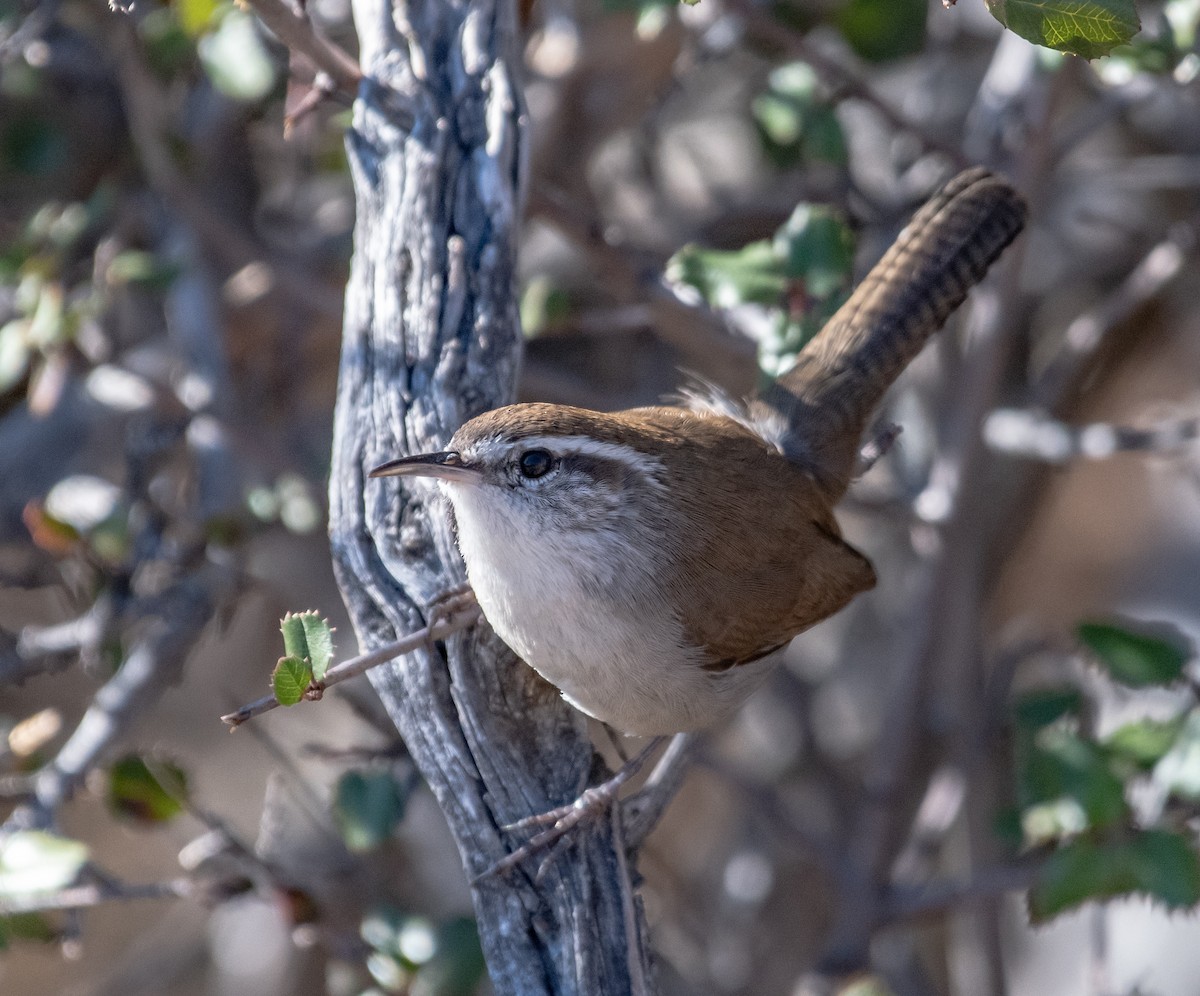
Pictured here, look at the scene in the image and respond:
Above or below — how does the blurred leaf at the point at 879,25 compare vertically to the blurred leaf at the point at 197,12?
below

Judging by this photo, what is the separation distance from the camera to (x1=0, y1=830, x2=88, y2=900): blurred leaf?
2.63 meters

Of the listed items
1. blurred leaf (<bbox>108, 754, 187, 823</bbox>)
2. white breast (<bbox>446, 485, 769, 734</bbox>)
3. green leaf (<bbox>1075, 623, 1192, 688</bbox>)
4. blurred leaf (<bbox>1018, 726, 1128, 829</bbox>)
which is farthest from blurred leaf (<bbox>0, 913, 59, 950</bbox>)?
green leaf (<bbox>1075, 623, 1192, 688</bbox>)

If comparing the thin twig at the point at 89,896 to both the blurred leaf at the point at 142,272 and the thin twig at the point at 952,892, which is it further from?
the thin twig at the point at 952,892

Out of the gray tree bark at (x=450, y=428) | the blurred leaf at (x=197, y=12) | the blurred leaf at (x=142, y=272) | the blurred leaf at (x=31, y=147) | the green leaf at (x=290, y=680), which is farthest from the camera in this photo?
the blurred leaf at (x=31, y=147)

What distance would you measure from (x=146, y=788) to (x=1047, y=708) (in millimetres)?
2309

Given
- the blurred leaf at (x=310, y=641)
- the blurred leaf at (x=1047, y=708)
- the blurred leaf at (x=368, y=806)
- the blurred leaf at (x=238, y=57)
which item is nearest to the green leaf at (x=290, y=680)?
the blurred leaf at (x=310, y=641)

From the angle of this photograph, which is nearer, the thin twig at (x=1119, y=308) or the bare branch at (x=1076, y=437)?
the bare branch at (x=1076, y=437)

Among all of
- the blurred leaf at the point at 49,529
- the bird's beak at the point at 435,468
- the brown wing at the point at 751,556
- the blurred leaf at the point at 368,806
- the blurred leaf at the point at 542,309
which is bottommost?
the blurred leaf at the point at 368,806

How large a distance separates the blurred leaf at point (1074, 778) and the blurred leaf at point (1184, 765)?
0.42ft

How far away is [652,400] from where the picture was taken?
5.02m

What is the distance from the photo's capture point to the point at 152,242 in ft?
14.5

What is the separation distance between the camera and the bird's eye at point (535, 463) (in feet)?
7.95

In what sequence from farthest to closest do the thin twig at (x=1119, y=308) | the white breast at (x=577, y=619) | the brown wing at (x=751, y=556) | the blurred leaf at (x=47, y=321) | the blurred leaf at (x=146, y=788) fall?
the thin twig at (x=1119, y=308)
the blurred leaf at (x=47, y=321)
the blurred leaf at (x=146, y=788)
the brown wing at (x=751, y=556)
the white breast at (x=577, y=619)

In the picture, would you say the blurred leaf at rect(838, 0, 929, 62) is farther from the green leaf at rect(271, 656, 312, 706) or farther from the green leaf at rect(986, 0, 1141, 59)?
the green leaf at rect(271, 656, 312, 706)
